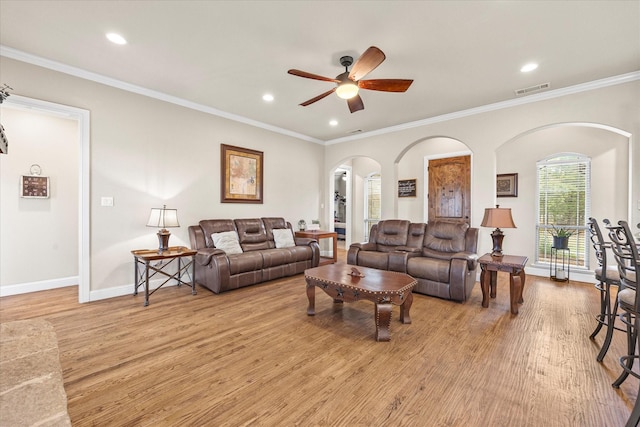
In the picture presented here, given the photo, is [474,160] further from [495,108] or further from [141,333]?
[141,333]

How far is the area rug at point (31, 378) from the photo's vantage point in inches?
62.7

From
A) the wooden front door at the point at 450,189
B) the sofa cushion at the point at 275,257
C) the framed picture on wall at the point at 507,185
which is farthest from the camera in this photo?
the wooden front door at the point at 450,189

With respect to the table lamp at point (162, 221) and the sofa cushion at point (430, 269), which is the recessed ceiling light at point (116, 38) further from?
the sofa cushion at point (430, 269)

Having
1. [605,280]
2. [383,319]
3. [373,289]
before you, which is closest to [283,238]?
[373,289]

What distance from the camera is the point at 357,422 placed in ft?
5.13

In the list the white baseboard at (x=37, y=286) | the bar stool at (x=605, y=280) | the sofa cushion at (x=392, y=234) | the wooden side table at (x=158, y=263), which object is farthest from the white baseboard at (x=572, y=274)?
the white baseboard at (x=37, y=286)

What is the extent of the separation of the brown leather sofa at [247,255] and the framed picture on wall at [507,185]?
12.8 feet

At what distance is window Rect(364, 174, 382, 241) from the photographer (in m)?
8.34

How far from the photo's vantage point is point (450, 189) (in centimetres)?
645

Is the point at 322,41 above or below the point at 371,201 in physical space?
above

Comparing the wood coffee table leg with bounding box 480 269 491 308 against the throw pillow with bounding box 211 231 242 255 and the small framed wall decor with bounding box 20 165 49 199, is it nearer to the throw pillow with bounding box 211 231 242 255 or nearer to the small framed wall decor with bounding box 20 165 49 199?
the throw pillow with bounding box 211 231 242 255

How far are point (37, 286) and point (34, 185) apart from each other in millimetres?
1482

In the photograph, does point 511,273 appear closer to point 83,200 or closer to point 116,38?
point 116,38

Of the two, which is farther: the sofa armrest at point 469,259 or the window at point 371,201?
the window at point 371,201
